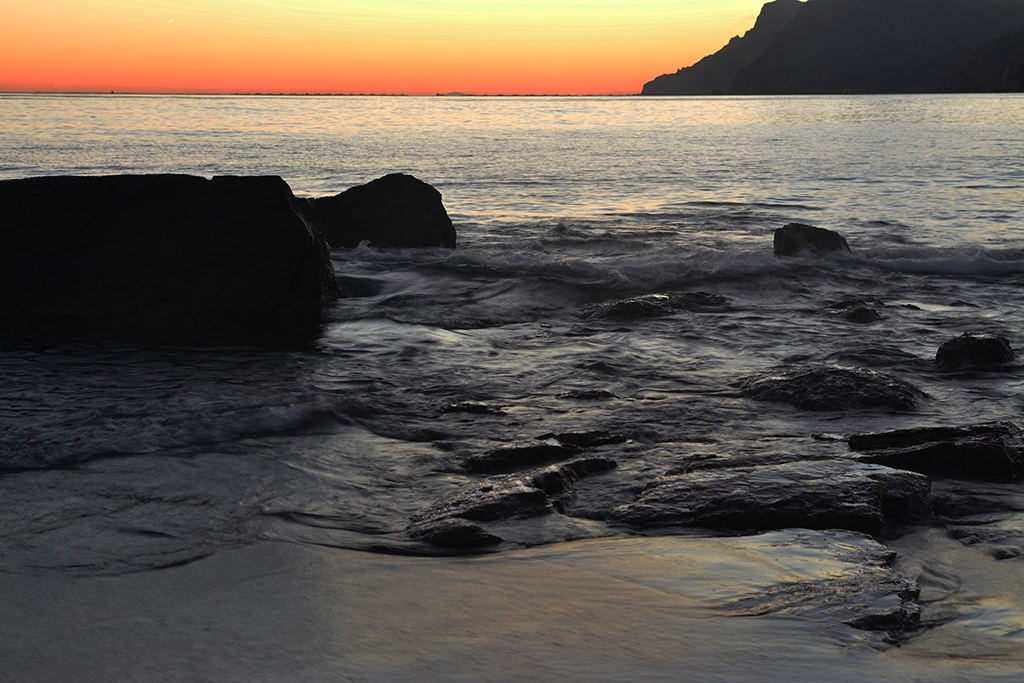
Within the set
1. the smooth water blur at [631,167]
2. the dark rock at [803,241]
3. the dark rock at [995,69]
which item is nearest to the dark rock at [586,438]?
the dark rock at [803,241]

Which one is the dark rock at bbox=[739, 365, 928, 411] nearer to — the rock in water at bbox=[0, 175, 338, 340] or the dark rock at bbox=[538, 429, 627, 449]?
the dark rock at bbox=[538, 429, 627, 449]

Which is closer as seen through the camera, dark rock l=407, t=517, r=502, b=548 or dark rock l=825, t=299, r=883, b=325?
dark rock l=407, t=517, r=502, b=548

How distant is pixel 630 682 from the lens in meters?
2.56

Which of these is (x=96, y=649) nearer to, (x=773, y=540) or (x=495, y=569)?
(x=495, y=569)

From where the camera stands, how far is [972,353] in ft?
21.9

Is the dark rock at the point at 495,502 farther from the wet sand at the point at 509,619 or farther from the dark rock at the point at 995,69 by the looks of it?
the dark rock at the point at 995,69

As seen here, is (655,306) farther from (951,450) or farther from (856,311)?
(951,450)

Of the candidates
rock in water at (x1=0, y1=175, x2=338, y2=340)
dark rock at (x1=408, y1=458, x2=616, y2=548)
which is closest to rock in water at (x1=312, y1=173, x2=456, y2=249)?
rock in water at (x1=0, y1=175, x2=338, y2=340)

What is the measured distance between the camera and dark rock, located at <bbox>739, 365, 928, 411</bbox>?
5625 mm

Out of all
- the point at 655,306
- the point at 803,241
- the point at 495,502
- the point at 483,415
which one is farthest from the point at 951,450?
the point at 803,241

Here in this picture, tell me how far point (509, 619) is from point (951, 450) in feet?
9.36

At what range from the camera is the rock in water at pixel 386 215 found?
13430 millimetres

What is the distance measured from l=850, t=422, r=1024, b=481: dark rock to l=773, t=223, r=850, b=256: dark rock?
7.87m

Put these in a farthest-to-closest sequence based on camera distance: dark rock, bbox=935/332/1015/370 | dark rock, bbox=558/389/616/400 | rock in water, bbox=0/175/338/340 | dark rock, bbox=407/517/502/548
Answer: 1. rock in water, bbox=0/175/338/340
2. dark rock, bbox=935/332/1015/370
3. dark rock, bbox=558/389/616/400
4. dark rock, bbox=407/517/502/548
